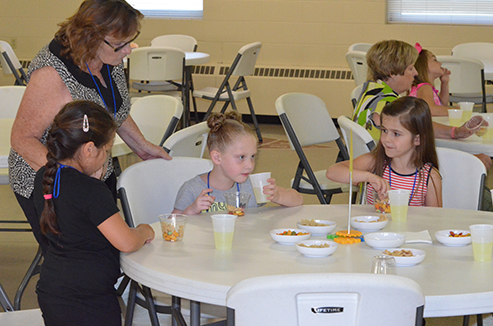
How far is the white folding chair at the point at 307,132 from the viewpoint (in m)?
3.19

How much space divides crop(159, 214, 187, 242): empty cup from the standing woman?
1.54 feet

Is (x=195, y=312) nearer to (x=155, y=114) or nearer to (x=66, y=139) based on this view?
(x=66, y=139)

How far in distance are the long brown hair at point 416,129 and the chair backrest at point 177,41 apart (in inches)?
195

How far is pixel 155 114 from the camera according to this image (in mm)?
3418

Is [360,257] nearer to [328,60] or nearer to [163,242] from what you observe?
[163,242]

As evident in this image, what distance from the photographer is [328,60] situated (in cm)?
748

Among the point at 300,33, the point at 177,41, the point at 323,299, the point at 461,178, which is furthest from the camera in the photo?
the point at 300,33

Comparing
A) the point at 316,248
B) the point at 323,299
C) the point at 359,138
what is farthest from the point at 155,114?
the point at 323,299

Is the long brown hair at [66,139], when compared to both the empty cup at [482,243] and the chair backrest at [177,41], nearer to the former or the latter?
the empty cup at [482,243]

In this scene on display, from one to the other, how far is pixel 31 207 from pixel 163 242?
0.60m

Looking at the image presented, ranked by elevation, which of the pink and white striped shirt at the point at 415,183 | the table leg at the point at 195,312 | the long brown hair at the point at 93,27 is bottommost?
the table leg at the point at 195,312

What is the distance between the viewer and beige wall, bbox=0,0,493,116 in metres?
7.14

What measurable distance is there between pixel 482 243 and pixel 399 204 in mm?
411

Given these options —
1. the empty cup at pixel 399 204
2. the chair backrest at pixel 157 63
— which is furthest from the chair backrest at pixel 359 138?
the chair backrest at pixel 157 63
